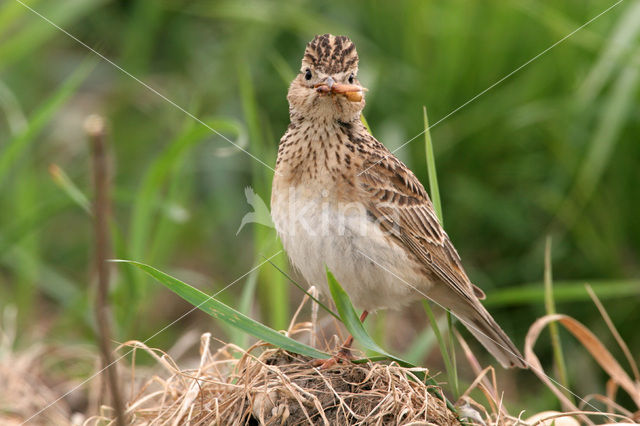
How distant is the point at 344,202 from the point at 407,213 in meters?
A: 0.39

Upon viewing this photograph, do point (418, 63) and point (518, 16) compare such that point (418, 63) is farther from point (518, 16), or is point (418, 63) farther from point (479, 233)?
point (479, 233)

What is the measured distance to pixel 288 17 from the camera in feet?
21.6

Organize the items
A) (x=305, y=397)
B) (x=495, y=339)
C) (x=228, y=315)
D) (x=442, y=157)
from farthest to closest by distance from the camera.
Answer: (x=442, y=157) → (x=495, y=339) → (x=305, y=397) → (x=228, y=315)

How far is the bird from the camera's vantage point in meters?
3.25

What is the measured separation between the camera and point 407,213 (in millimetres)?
3592

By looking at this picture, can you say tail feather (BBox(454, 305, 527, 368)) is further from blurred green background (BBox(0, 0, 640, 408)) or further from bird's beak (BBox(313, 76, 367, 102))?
bird's beak (BBox(313, 76, 367, 102))

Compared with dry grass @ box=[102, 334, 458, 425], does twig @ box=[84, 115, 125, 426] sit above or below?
above

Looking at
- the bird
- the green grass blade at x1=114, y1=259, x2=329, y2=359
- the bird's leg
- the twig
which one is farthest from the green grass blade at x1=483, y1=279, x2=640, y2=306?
the twig

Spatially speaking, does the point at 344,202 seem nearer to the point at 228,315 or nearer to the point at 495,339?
the point at 228,315

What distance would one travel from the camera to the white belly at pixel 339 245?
129 inches

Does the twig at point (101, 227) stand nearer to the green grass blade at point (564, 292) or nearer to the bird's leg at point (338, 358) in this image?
the bird's leg at point (338, 358)

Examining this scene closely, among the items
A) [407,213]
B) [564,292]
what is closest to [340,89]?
[407,213]

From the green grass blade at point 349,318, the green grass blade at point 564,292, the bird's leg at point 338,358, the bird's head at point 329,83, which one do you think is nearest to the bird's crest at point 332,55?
the bird's head at point 329,83

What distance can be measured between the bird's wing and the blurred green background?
976 millimetres
